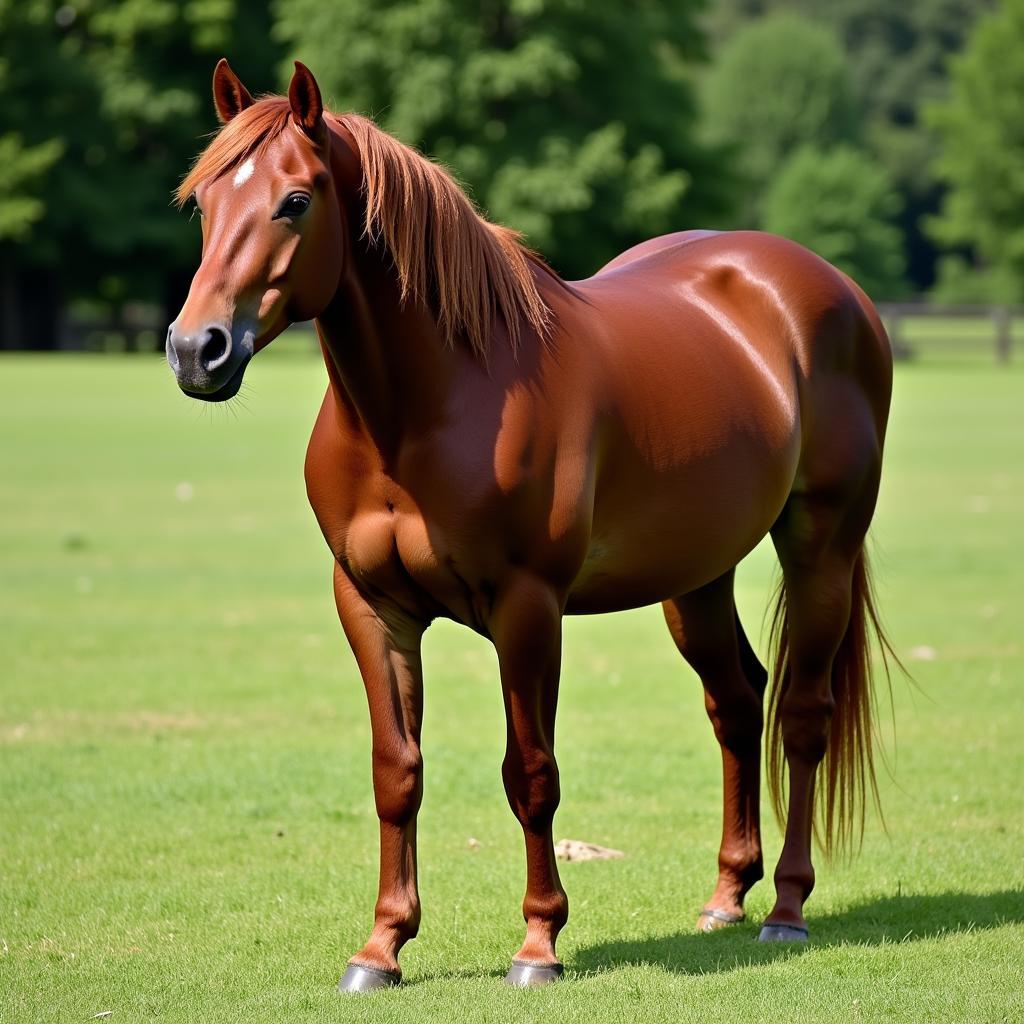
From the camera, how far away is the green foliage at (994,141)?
219 ft

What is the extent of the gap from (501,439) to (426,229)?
0.57m

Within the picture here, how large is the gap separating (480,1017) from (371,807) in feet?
8.51

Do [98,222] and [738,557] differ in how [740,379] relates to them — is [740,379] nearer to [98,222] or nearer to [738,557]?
[738,557]

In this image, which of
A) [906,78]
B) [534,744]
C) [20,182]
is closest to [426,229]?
[534,744]

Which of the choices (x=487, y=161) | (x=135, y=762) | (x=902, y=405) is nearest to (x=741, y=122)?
(x=487, y=161)

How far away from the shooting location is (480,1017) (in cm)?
408

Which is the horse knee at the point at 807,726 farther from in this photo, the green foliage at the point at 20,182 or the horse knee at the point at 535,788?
the green foliage at the point at 20,182

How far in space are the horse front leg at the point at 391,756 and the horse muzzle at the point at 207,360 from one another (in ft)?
2.84

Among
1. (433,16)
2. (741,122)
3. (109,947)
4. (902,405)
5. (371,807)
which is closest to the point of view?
(109,947)

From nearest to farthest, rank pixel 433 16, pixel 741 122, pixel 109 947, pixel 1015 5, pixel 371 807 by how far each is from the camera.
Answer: pixel 109 947
pixel 371 807
pixel 433 16
pixel 1015 5
pixel 741 122

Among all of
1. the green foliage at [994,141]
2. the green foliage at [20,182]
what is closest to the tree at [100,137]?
the green foliage at [20,182]

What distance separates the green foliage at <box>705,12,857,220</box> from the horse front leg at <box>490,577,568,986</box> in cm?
8636

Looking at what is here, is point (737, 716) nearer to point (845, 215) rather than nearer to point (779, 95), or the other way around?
point (845, 215)

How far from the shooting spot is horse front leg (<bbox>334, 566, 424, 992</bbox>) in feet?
14.5
